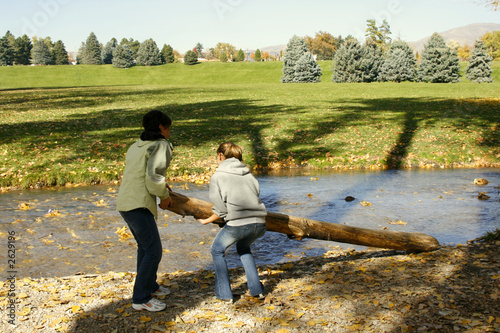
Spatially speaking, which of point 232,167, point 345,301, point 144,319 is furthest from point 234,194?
point 345,301

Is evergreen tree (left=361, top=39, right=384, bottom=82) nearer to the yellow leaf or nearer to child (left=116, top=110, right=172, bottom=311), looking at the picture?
child (left=116, top=110, right=172, bottom=311)

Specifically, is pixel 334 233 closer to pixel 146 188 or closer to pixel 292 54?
pixel 146 188

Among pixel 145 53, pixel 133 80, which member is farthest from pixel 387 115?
pixel 145 53

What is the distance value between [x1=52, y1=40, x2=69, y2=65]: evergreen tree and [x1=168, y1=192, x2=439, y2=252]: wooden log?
112m

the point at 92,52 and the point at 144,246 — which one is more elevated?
the point at 92,52

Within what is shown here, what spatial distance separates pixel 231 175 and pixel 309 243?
319 cm

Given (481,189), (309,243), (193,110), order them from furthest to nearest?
(193,110) → (481,189) → (309,243)

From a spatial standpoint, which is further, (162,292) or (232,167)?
(162,292)

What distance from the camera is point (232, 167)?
14.7ft

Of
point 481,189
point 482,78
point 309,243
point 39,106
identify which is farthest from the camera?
point 482,78

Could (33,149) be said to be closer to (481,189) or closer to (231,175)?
(231,175)

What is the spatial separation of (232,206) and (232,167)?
389 millimetres

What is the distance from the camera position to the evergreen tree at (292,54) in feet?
194

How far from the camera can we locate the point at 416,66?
5800 centimetres
